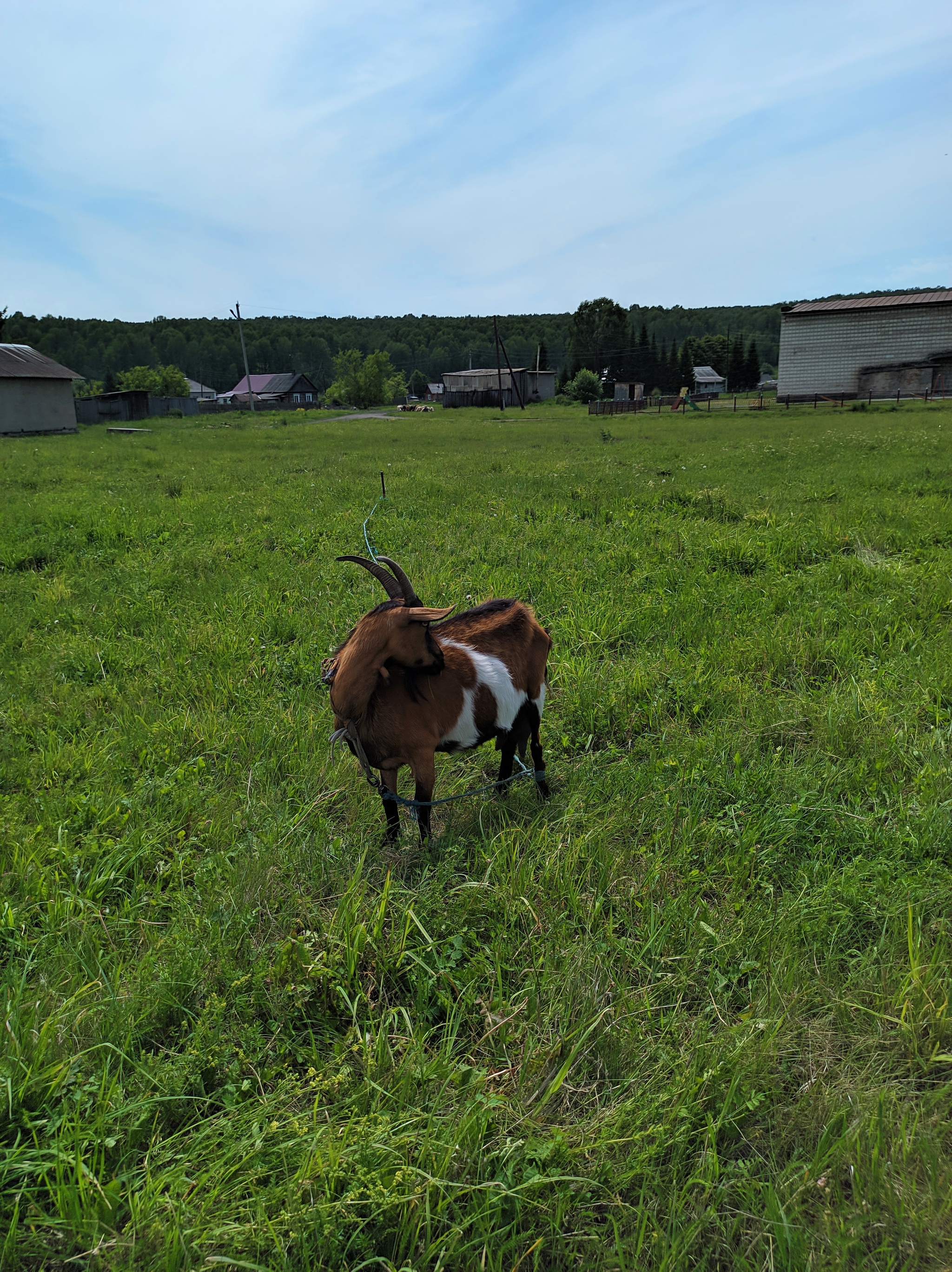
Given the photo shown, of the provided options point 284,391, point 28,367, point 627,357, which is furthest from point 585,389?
point 284,391

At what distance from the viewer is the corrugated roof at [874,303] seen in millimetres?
38375

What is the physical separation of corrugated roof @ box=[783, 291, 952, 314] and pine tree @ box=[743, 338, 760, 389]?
47.4 meters

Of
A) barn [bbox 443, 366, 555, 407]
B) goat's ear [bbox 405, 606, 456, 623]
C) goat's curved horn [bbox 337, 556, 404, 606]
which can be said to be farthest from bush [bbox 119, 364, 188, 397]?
goat's ear [bbox 405, 606, 456, 623]

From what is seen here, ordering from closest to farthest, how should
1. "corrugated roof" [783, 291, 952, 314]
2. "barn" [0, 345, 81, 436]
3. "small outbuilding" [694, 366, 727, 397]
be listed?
"barn" [0, 345, 81, 436], "corrugated roof" [783, 291, 952, 314], "small outbuilding" [694, 366, 727, 397]

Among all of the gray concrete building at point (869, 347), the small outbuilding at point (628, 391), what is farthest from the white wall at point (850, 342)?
the small outbuilding at point (628, 391)

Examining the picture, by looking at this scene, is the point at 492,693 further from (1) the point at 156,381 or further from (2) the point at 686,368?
(2) the point at 686,368

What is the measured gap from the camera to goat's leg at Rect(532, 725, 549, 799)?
3738mm

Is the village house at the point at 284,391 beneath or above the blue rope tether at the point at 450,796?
above

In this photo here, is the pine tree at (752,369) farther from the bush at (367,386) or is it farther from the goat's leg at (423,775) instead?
the goat's leg at (423,775)

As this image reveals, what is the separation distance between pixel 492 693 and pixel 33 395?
41.1 m

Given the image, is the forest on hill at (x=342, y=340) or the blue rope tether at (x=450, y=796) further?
the forest on hill at (x=342, y=340)

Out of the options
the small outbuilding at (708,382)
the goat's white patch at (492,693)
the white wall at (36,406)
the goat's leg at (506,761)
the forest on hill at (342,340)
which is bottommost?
the goat's leg at (506,761)

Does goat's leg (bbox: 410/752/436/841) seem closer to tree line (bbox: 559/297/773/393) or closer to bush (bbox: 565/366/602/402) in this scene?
bush (bbox: 565/366/602/402)

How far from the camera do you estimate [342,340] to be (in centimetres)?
15088
